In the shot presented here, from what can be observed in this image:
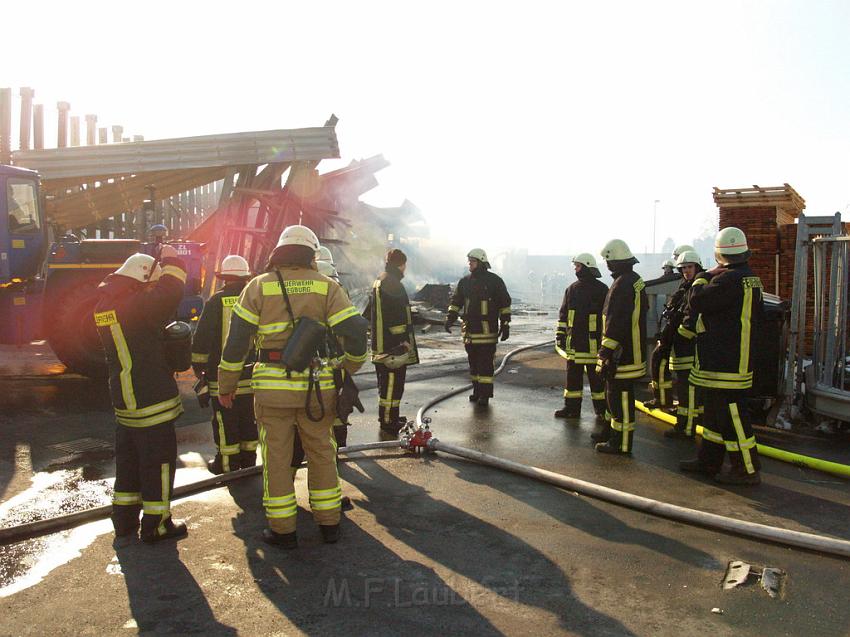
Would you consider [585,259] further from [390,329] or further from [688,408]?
[390,329]

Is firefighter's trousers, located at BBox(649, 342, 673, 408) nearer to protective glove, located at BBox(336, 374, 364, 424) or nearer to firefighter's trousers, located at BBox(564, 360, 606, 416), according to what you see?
firefighter's trousers, located at BBox(564, 360, 606, 416)

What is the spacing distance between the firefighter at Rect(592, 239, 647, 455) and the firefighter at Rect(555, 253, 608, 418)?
1139 mm

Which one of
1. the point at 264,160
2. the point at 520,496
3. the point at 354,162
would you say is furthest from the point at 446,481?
the point at 354,162

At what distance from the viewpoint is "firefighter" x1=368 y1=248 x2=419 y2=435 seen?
6.54 meters

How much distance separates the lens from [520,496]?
15.8 feet

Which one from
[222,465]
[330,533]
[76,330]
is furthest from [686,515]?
[76,330]

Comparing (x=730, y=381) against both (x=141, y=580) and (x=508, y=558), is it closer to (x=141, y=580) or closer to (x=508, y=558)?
(x=508, y=558)

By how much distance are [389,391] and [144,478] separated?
2.83m

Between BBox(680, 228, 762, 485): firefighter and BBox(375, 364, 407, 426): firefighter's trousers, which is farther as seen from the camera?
BBox(375, 364, 407, 426): firefighter's trousers

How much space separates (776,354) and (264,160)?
10.8 metres

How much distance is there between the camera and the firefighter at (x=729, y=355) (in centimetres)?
511

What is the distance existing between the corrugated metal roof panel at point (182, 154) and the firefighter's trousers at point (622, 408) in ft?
34.9

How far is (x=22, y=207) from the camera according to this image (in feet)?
30.3

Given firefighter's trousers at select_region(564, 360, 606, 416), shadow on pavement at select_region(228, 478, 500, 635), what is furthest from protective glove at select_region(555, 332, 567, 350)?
shadow on pavement at select_region(228, 478, 500, 635)
